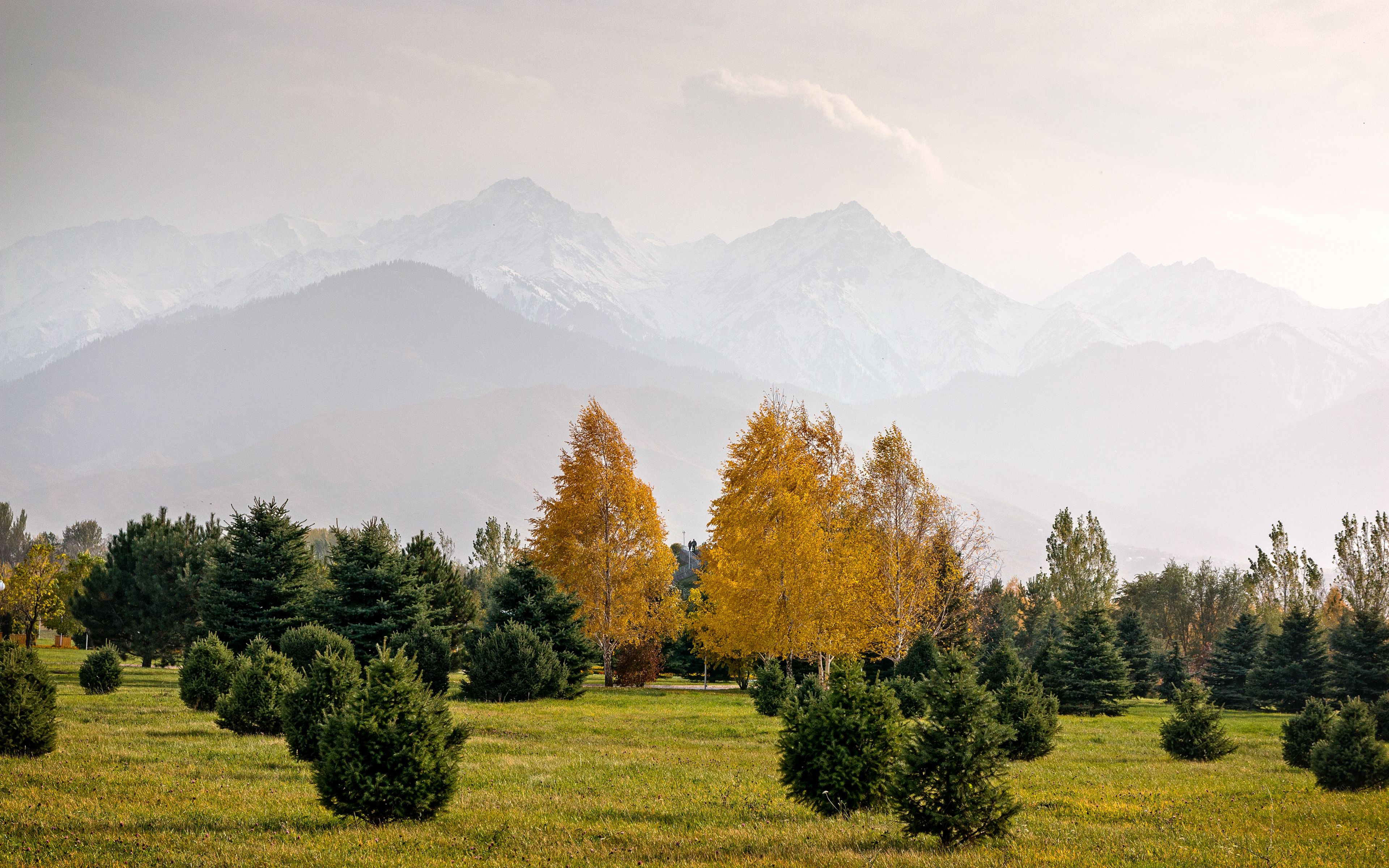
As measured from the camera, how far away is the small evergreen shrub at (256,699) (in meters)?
23.2

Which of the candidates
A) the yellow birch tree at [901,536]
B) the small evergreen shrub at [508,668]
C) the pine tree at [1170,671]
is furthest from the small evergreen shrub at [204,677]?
the pine tree at [1170,671]

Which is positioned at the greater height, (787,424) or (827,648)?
(787,424)

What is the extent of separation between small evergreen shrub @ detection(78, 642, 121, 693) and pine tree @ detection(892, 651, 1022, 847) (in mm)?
31153

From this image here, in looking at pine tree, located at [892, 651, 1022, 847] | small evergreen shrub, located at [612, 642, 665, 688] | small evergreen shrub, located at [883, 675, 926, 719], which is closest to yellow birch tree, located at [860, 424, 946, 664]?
small evergreen shrub, located at [883, 675, 926, 719]

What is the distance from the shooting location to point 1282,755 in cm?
2481

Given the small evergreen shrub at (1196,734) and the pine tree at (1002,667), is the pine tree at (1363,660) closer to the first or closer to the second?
the pine tree at (1002,667)

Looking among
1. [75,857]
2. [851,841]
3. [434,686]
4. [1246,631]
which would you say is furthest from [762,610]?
[1246,631]

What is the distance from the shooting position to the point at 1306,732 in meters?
23.2

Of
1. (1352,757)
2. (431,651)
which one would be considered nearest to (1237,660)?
(1352,757)

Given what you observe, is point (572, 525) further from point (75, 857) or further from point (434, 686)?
point (75, 857)

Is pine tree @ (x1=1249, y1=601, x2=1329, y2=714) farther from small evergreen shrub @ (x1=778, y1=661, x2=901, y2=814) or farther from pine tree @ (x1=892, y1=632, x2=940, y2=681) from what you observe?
small evergreen shrub @ (x1=778, y1=661, x2=901, y2=814)

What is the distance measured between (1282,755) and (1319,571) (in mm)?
57370

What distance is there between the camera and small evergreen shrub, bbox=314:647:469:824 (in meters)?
13.5

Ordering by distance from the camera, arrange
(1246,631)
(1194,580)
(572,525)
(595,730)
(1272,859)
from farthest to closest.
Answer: (1194,580) → (1246,631) → (572,525) → (595,730) → (1272,859)
